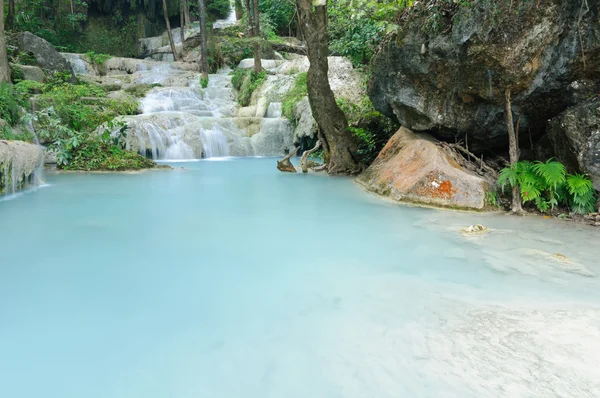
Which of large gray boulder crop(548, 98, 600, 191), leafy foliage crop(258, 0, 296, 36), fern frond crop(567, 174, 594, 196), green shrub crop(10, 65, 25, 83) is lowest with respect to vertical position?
fern frond crop(567, 174, 594, 196)

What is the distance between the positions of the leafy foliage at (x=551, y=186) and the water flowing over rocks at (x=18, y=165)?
7.66 m

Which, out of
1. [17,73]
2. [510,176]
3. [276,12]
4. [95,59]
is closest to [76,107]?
[17,73]

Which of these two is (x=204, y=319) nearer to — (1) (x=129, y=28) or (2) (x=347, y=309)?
(2) (x=347, y=309)

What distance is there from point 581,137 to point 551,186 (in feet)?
2.19

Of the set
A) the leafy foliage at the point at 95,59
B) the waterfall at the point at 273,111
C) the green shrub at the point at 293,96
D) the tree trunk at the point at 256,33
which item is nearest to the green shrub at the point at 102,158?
the green shrub at the point at 293,96

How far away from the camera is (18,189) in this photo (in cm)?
707

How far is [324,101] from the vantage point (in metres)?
8.52

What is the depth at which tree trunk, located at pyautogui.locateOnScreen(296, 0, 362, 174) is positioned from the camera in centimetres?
814

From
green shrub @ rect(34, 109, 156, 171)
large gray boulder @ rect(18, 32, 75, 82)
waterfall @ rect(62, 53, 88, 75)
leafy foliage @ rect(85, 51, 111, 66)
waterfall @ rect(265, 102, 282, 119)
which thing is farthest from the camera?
leafy foliage @ rect(85, 51, 111, 66)

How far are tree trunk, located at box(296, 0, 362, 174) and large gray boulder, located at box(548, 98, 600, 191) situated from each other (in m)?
4.42

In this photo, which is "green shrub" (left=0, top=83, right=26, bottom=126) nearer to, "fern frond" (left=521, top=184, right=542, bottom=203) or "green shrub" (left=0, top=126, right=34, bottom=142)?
"green shrub" (left=0, top=126, right=34, bottom=142)

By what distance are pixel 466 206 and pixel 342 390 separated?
4145 mm

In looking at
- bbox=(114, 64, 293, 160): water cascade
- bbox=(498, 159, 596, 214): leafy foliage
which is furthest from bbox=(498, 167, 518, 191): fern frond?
bbox=(114, 64, 293, 160): water cascade

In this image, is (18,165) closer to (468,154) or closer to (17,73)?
(468,154)
